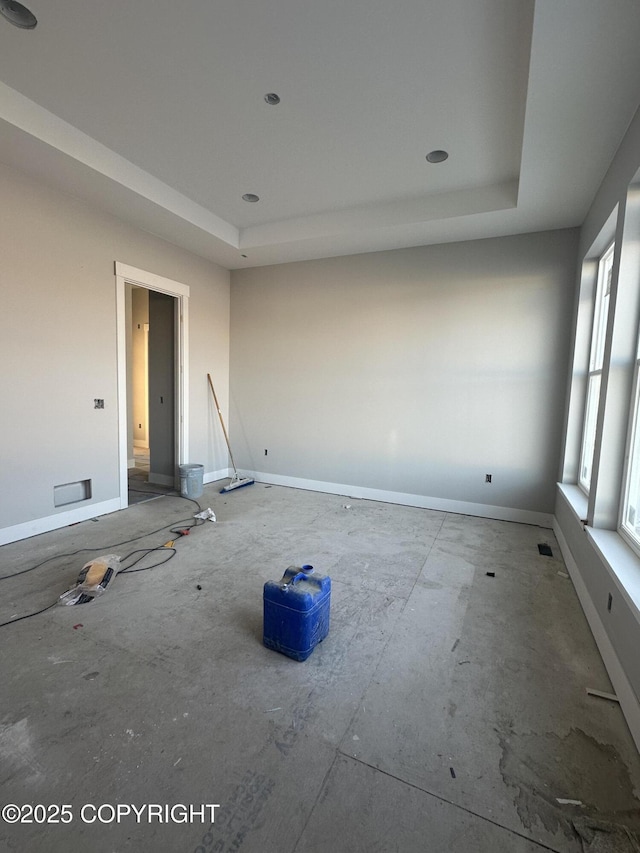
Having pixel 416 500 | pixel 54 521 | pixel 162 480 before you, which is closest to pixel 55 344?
pixel 54 521

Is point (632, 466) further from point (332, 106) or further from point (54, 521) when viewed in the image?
point (54, 521)

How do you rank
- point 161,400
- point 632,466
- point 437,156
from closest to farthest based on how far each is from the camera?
point 632,466, point 437,156, point 161,400

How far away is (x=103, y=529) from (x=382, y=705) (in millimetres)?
3083

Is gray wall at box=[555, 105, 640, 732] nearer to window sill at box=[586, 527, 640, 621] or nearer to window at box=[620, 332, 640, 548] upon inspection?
window sill at box=[586, 527, 640, 621]

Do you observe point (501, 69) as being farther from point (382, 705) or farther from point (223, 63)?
point (382, 705)

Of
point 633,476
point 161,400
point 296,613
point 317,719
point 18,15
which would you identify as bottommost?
point 317,719

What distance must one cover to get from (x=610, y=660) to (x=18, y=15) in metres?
4.56

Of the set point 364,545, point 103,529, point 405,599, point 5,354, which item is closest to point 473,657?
point 405,599

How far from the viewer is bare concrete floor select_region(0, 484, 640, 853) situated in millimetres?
1276

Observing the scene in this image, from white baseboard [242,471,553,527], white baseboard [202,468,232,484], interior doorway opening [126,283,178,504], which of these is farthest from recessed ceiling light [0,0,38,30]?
white baseboard [242,471,553,527]

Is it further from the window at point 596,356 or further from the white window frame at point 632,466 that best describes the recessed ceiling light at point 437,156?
the white window frame at point 632,466

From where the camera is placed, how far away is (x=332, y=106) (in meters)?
2.66

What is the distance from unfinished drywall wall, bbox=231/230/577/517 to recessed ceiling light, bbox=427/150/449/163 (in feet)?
4.31

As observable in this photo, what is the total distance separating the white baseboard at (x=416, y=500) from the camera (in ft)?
14.1
